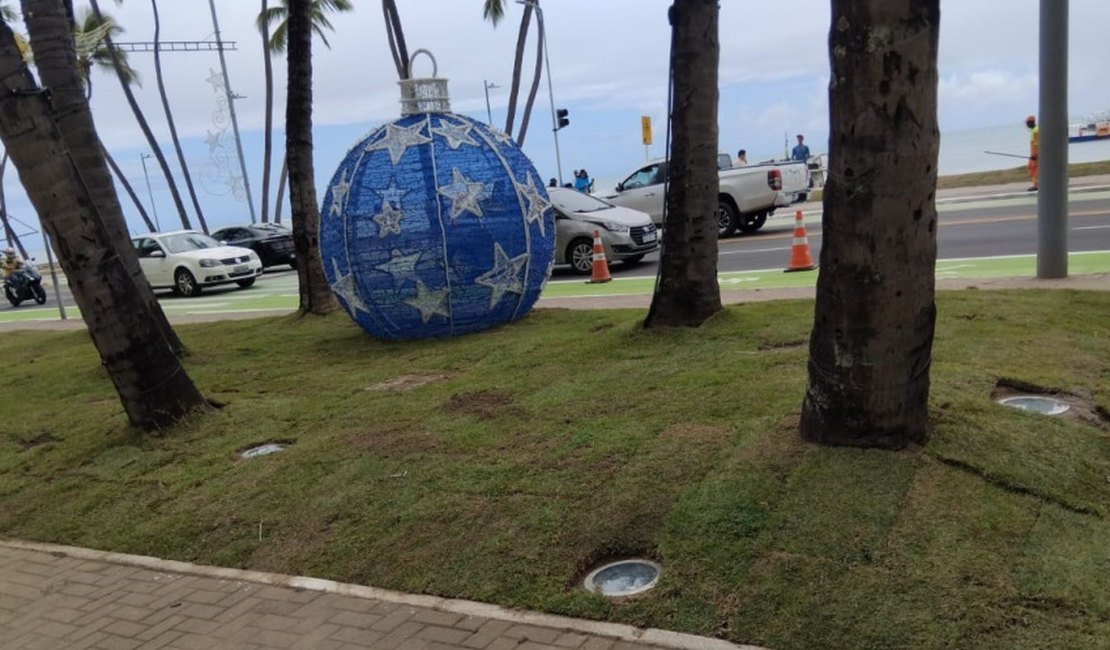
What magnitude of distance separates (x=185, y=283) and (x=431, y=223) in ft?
51.0

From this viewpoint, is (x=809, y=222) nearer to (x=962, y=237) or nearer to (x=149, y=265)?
(x=962, y=237)

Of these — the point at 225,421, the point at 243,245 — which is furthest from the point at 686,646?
the point at 243,245

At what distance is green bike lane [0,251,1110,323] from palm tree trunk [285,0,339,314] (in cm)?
374

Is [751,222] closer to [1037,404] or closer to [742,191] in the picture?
[742,191]

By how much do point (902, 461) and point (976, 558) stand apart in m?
0.74

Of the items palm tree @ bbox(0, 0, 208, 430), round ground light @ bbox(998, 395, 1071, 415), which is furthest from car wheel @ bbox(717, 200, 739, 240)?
round ground light @ bbox(998, 395, 1071, 415)

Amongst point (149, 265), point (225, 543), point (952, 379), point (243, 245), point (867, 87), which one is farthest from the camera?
point (243, 245)

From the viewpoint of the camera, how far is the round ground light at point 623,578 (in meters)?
3.75

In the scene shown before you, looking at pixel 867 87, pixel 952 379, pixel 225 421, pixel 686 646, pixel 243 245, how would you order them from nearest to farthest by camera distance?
pixel 686 646, pixel 867 87, pixel 952 379, pixel 225 421, pixel 243 245

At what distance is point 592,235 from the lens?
15.9 meters

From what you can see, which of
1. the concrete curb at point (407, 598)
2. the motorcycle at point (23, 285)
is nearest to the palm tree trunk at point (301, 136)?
the concrete curb at point (407, 598)

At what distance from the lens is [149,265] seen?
22516 mm

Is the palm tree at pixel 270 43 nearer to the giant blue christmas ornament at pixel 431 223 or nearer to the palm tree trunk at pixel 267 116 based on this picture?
the palm tree trunk at pixel 267 116

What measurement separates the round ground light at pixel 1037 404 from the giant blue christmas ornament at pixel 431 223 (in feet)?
17.0
